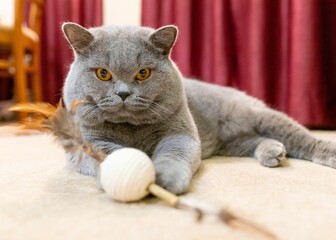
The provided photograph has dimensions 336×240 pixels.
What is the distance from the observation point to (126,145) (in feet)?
3.68

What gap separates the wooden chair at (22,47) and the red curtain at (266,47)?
83 centimetres

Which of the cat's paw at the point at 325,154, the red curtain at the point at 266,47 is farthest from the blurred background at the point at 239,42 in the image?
the cat's paw at the point at 325,154

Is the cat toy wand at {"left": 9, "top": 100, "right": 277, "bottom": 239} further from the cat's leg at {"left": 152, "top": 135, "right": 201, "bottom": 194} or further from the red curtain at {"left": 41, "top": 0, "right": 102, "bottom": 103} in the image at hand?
the red curtain at {"left": 41, "top": 0, "right": 102, "bottom": 103}

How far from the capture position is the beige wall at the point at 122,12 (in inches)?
110

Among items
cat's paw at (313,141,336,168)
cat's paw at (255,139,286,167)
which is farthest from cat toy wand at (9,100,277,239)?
cat's paw at (313,141,336,168)

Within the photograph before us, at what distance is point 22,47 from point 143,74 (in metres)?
1.84

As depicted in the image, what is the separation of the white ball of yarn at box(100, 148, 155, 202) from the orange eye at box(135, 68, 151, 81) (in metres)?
0.27

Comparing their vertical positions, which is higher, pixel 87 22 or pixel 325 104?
pixel 87 22

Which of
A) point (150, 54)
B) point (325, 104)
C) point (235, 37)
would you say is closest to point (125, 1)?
point (235, 37)

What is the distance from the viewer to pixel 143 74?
1057 millimetres

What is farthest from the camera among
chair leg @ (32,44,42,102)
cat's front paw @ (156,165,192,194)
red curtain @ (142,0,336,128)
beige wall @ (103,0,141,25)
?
chair leg @ (32,44,42,102)

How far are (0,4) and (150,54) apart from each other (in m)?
2.77

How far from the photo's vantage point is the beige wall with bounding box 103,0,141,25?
2.79 meters

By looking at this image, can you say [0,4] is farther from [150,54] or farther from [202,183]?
[202,183]
